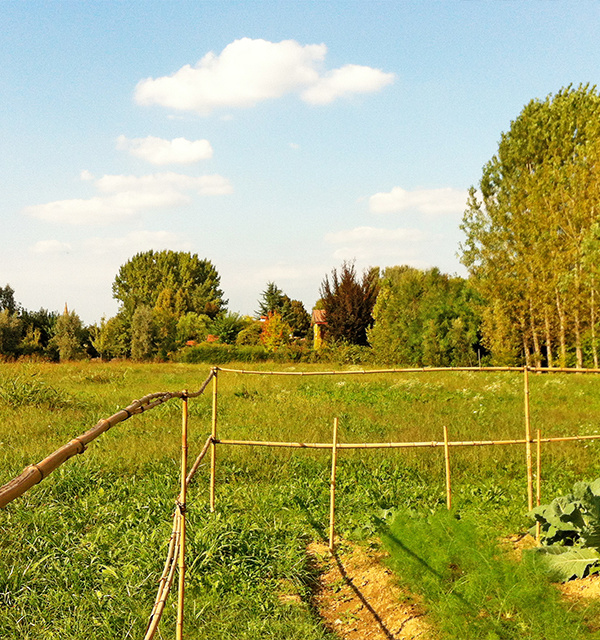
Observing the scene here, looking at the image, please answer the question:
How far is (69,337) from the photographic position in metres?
26.5

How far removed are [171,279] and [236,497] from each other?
4375 cm

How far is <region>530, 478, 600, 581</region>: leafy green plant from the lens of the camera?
3455 mm

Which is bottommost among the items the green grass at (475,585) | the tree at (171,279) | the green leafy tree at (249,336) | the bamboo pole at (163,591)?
the green grass at (475,585)

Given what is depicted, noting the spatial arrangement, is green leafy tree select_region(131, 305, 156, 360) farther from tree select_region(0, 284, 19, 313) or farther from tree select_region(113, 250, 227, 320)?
tree select_region(113, 250, 227, 320)

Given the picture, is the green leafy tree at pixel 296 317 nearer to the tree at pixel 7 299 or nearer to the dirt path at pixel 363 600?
the tree at pixel 7 299

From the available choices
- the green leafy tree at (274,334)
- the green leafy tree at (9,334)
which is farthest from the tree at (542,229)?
the green leafy tree at (9,334)

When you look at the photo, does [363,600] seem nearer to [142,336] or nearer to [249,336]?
[142,336]

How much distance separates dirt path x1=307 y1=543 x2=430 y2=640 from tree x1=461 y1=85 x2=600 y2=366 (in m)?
15.3

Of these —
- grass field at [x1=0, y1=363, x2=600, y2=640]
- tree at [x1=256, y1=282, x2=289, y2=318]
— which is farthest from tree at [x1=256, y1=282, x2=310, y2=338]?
grass field at [x1=0, y1=363, x2=600, y2=640]

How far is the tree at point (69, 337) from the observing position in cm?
2577

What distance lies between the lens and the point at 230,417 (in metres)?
8.66

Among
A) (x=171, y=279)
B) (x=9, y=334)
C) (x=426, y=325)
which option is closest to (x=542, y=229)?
A: (x=426, y=325)

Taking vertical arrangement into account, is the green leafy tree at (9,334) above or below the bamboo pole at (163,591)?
above

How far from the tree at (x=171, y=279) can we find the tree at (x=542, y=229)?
26.6 meters
